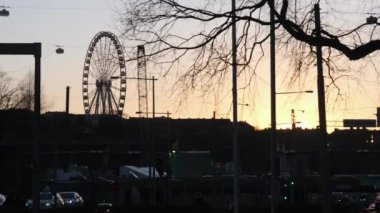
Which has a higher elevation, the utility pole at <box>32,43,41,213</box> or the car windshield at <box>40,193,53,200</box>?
the utility pole at <box>32,43,41,213</box>

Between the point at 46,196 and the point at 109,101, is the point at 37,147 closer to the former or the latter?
the point at 46,196

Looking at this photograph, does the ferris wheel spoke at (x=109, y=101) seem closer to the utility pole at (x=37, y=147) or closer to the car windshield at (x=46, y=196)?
the car windshield at (x=46, y=196)

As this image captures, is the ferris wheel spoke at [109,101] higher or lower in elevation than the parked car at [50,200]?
higher

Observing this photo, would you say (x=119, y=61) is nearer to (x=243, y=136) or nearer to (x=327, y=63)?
(x=327, y=63)

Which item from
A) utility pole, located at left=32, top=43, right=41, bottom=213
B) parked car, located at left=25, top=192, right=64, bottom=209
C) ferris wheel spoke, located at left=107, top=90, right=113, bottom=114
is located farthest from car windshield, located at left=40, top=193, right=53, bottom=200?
utility pole, located at left=32, top=43, right=41, bottom=213

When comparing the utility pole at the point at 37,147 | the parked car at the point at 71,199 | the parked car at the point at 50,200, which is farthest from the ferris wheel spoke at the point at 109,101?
the utility pole at the point at 37,147

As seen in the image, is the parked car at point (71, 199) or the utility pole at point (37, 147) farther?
the parked car at point (71, 199)

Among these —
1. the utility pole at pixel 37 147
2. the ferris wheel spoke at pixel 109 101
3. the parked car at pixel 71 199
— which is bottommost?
the parked car at pixel 71 199

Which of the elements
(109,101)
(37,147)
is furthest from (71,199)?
(37,147)

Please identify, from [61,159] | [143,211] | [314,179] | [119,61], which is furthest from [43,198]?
[61,159]

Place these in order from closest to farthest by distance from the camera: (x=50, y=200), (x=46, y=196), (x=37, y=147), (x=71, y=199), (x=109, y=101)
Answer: (x=37, y=147)
(x=50, y=200)
(x=46, y=196)
(x=71, y=199)
(x=109, y=101)

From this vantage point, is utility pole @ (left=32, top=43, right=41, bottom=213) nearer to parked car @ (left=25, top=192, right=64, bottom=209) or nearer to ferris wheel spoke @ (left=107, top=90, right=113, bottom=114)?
parked car @ (left=25, top=192, right=64, bottom=209)

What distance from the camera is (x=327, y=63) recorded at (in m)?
14.8

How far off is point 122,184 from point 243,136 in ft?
161
